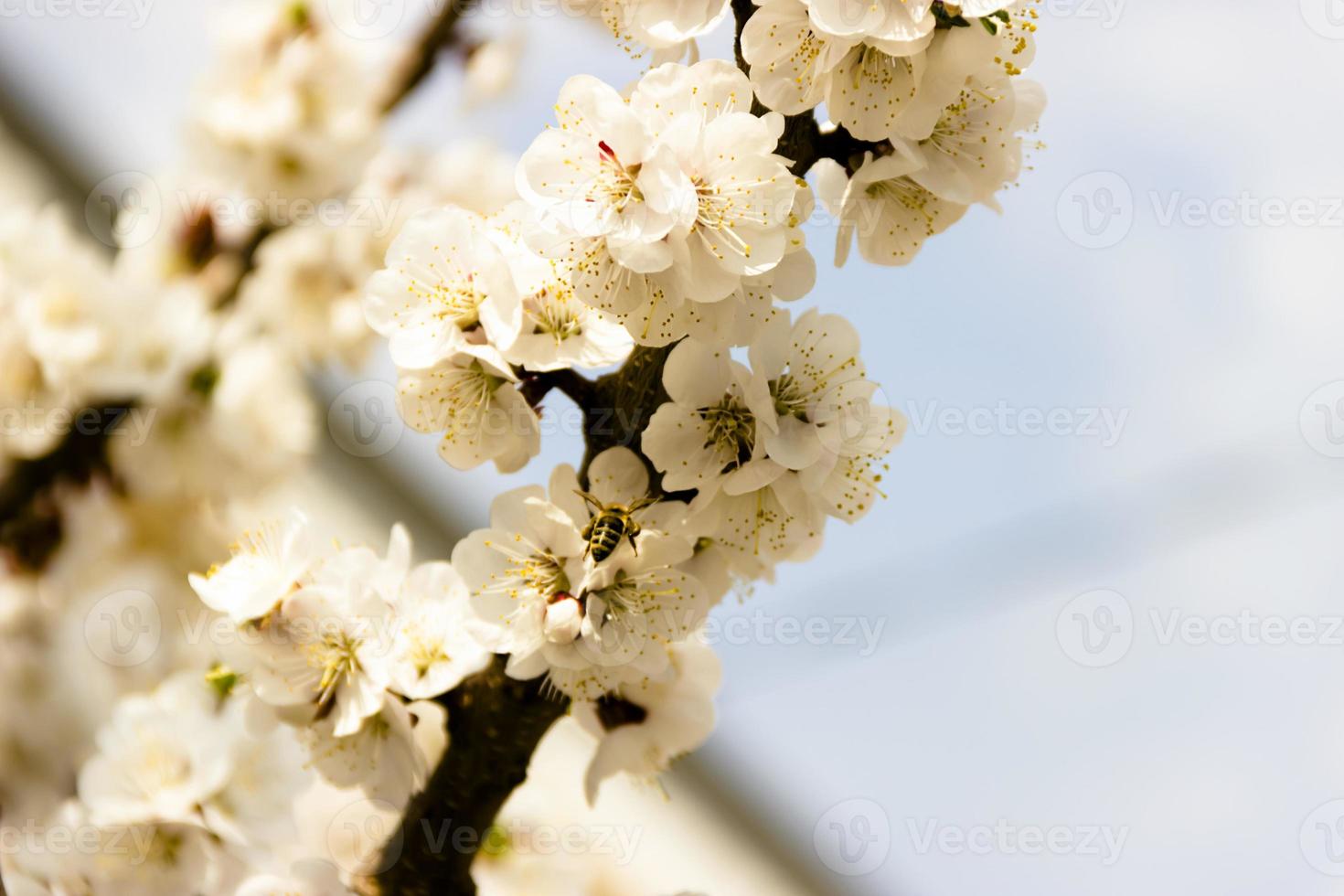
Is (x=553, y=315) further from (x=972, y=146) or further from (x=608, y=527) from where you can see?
(x=972, y=146)

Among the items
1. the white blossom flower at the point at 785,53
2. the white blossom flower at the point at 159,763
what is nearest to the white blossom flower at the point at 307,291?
the white blossom flower at the point at 159,763

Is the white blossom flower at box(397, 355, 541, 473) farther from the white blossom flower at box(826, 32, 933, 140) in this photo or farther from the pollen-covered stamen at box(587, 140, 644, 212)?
the white blossom flower at box(826, 32, 933, 140)

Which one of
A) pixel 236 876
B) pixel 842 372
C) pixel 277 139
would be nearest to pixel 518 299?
pixel 842 372

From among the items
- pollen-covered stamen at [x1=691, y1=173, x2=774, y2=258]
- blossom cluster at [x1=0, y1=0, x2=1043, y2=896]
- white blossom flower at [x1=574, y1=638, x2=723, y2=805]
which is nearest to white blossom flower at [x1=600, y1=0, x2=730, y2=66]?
blossom cluster at [x1=0, y1=0, x2=1043, y2=896]

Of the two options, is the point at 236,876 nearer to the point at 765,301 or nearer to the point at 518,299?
the point at 518,299

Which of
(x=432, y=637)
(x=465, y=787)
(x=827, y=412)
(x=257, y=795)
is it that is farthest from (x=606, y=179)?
(x=257, y=795)

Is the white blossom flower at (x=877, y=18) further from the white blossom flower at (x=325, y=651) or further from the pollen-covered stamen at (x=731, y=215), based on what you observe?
the white blossom flower at (x=325, y=651)
